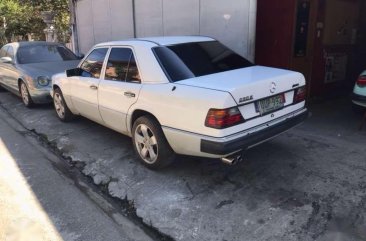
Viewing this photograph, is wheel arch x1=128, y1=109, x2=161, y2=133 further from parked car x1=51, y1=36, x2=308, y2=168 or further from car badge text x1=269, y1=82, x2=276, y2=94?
car badge text x1=269, y1=82, x2=276, y2=94

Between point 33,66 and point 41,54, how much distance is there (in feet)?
2.29

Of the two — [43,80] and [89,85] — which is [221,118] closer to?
[89,85]

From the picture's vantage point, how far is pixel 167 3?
27.2 ft

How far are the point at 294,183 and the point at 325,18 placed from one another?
488 cm

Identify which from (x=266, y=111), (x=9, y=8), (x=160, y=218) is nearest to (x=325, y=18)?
(x=266, y=111)

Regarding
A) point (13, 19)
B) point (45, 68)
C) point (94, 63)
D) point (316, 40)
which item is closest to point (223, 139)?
point (94, 63)

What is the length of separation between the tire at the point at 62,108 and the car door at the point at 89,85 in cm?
65

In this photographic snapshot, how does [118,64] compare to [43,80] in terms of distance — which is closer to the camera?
[118,64]

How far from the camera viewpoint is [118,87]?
4793mm

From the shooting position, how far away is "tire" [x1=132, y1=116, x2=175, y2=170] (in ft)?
13.9

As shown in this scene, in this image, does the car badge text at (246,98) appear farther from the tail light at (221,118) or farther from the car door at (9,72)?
the car door at (9,72)

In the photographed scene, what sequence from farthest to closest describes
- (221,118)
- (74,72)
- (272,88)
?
(74,72)
(272,88)
(221,118)

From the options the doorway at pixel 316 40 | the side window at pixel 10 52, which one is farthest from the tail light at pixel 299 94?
the side window at pixel 10 52

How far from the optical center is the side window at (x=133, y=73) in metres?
4.53
